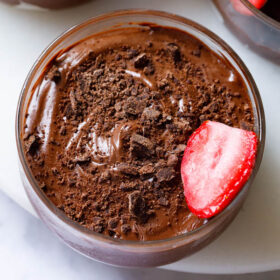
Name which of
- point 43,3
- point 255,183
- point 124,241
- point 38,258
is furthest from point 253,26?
point 38,258

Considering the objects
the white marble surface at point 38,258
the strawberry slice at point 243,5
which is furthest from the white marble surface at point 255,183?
the strawberry slice at point 243,5

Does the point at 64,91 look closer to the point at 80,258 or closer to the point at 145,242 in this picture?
the point at 145,242

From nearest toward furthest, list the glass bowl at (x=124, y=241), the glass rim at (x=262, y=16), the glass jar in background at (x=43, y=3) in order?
the glass bowl at (x=124, y=241), the glass rim at (x=262, y=16), the glass jar in background at (x=43, y=3)

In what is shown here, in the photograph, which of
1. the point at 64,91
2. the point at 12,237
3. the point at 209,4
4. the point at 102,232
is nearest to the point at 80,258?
the point at 12,237

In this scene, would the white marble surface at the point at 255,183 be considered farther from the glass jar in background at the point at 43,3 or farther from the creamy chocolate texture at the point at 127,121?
the creamy chocolate texture at the point at 127,121

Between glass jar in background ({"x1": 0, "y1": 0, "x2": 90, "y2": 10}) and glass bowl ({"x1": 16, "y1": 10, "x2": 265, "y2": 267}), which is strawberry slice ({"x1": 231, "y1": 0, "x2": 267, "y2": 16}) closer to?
glass bowl ({"x1": 16, "y1": 10, "x2": 265, "y2": 267})

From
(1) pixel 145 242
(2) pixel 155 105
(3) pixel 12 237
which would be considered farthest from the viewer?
(3) pixel 12 237
